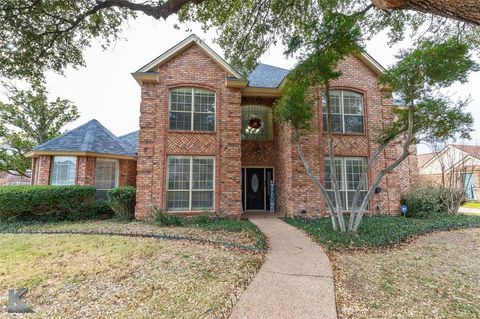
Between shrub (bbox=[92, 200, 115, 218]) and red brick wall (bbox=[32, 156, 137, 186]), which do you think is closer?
shrub (bbox=[92, 200, 115, 218])

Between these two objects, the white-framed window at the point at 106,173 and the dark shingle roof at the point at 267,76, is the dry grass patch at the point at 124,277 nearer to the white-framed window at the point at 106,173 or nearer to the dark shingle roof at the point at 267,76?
the white-framed window at the point at 106,173

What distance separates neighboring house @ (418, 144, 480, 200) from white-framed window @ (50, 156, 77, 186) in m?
17.7

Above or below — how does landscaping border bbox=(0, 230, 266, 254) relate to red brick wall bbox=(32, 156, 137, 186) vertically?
below

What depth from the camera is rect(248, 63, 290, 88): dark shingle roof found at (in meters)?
11.7

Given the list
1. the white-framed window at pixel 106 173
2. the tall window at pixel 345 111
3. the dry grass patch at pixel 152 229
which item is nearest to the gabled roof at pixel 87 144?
the white-framed window at pixel 106 173

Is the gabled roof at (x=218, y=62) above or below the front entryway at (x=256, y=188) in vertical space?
above

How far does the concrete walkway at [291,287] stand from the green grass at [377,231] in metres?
0.74

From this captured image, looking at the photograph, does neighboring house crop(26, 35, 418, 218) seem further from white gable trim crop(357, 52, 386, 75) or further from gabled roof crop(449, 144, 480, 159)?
gabled roof crop(449, 144, 480, 159)

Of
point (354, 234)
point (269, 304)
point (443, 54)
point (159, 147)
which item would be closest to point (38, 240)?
point (159, 147)

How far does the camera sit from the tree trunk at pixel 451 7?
1.87 metres

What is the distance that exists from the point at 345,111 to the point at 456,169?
7.48 metres

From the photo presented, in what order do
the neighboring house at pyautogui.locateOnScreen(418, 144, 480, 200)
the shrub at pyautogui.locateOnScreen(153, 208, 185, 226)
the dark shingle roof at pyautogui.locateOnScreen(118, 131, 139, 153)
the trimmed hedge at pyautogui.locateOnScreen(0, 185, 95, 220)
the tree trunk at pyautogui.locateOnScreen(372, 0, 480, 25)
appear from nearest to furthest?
the tree trunk at pyautogui.locateOnScreen(372, 0, 480, 25)
the shrub at pyautogui.locateOnScreen(153, 208, 185, 226)
the trimmed hedge at pyautogui.locateOnScreen(0, 185, 95, 220)
the neighboring house at pyautogui.locateOnScreen(418, 144, 480, 200)
the dark shingle roof at pyautogui.locateOnScreen(118, 131, 139, 153)

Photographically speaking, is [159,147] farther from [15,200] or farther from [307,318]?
[307,318]

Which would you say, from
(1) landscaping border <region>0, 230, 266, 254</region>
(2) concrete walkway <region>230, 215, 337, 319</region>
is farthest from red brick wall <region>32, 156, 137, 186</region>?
(2) concrete walkway <region>230, 215, 337, 319</region>
